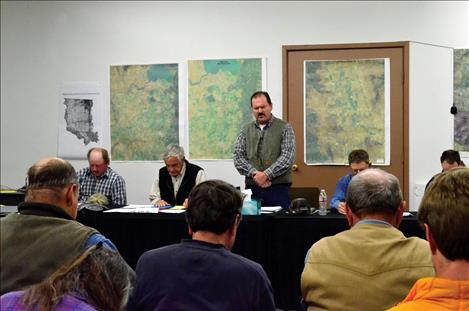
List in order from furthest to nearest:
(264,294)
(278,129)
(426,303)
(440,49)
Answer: (440,49) < (278,129) < (264,294) < (426,303)

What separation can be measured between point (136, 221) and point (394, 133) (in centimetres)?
307

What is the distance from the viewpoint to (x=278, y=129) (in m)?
5.20

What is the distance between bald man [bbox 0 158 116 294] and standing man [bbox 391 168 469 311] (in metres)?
1.23

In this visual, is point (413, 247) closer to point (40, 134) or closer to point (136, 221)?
point (136, 221)

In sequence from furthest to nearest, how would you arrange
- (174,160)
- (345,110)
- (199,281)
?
(345,110) < (174,160) < (199,281)

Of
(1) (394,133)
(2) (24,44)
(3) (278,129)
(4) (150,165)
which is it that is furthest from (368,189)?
(2) (24,44)

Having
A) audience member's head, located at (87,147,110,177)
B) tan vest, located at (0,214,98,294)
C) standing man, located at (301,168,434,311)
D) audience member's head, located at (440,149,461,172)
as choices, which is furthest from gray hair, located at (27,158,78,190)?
audience member's head, located at (440,149,461,172)

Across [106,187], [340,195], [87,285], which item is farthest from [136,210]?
[87,285]

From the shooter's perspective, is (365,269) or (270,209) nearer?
(365,269)

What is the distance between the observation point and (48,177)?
2387 millimetres

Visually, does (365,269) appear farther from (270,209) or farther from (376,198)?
(270,209)

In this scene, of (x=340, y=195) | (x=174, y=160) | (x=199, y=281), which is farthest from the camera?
(x=174, y=160)

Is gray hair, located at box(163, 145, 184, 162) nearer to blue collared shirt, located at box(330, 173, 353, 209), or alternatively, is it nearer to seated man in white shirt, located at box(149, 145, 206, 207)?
seated man in white shirt, located at box(149, 145, 206, 207)

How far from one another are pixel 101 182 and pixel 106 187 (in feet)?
0.23
